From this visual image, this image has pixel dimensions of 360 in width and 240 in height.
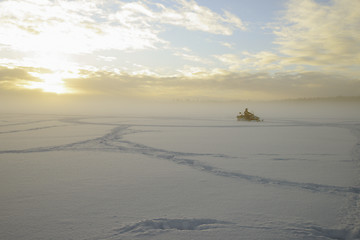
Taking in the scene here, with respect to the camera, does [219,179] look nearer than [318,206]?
No

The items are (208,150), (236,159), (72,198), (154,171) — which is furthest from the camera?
(208,150)

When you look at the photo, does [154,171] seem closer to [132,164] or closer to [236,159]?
[132,164]

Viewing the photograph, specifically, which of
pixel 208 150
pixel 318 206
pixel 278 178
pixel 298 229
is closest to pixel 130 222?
pixel 298 229

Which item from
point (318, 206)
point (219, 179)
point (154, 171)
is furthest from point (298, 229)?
point (154, 171)

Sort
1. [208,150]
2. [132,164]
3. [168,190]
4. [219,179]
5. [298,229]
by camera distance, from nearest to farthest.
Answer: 1. [298,229]
2. [168,190]
3. [219,179]
4. [132,164]
5. [208,150]

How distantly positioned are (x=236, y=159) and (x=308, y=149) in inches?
→ 105

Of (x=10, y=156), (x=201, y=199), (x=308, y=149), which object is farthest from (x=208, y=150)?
→ (x=10, y=156)

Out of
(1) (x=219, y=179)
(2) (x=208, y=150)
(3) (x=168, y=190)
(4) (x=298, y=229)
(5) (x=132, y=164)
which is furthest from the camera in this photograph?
(2) (x=208, y=150)

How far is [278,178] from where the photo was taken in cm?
A: 387

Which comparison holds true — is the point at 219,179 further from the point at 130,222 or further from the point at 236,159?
the point at 130,222

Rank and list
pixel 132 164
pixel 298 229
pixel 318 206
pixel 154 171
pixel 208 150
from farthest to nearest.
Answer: pixel 208 150, pixel 132 164, pixel 154 171, pixel 318 206, pixel 298 229

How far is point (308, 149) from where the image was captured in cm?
646

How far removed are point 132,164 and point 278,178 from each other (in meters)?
2.87

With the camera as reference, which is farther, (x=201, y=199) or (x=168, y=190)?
(x=168, y=190)
